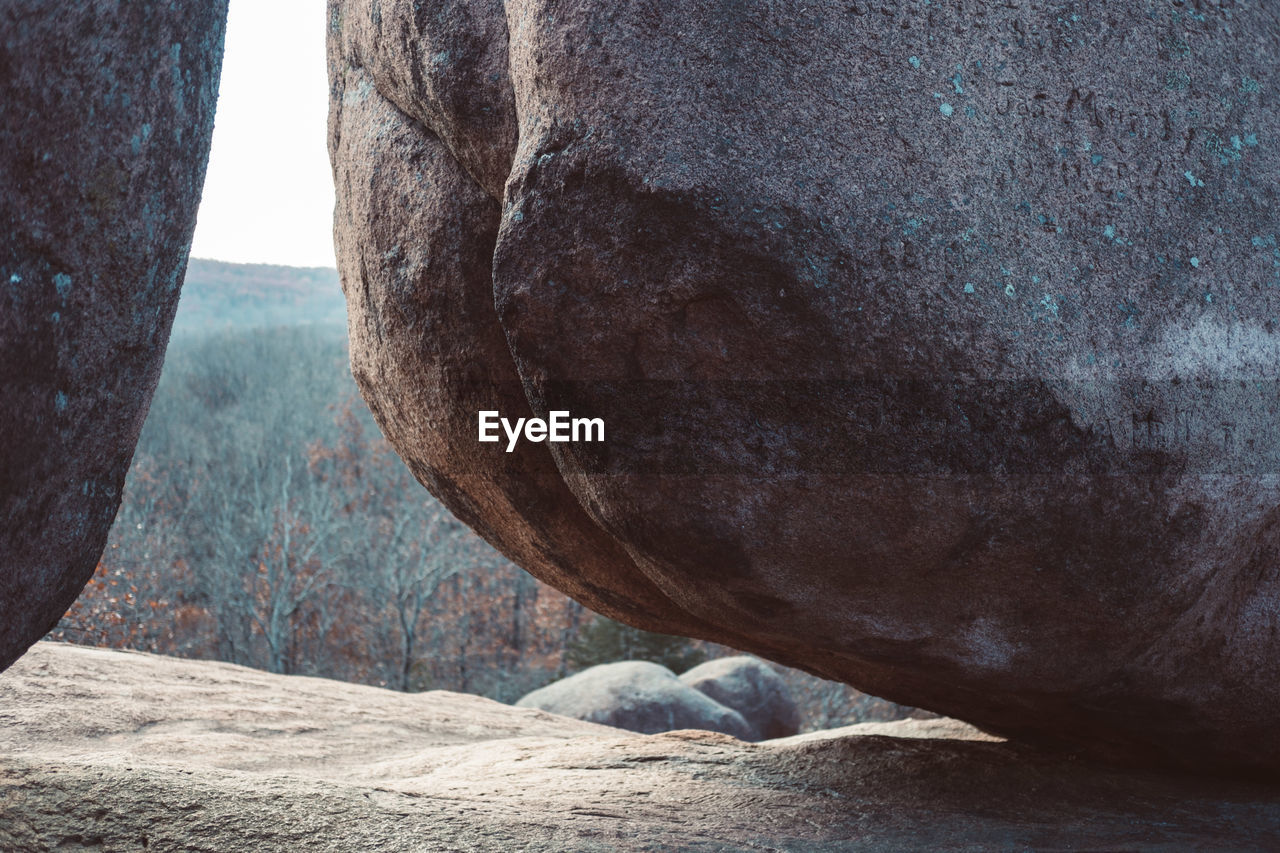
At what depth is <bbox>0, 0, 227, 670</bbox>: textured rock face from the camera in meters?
2.09

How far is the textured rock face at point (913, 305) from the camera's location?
7.84ft

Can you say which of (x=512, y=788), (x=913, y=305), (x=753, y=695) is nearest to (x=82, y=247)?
(x=913, y=305)

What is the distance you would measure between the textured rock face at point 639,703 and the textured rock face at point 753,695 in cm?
105

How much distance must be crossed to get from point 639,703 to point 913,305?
21.5 ft

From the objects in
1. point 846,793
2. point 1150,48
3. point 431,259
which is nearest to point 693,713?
point 846,793

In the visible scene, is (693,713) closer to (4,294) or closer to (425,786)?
(425,786)

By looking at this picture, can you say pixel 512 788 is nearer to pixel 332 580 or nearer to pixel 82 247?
pixel 82 247

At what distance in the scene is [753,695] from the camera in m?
10.3

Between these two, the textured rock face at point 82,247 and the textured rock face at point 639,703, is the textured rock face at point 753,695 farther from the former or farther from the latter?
the textured rock face at point 82,247

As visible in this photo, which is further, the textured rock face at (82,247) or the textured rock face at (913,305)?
the textured rock face at (913,305)

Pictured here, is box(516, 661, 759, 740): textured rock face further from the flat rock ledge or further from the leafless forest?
the leafless forest

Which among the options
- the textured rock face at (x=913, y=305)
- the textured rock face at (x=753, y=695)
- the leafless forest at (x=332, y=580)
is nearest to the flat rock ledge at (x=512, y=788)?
the textured rock face at (x=913, y=305)

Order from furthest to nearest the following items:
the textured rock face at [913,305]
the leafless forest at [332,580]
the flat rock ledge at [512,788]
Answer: the leafless forest at [332,580] → the flat rock ledge at [512,788] → the textured rock face at [913,305]

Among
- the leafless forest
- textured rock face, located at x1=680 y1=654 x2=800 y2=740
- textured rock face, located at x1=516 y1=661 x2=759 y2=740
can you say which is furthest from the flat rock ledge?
the leafless forest
